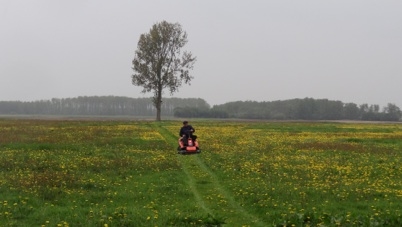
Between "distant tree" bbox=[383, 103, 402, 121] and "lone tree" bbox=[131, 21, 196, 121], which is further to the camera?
"distant tree" bbox=[383, 103, 402, 121]

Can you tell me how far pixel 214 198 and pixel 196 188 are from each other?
1909mm

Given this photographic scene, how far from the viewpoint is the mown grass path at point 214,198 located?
43.4 feet

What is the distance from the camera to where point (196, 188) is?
1775 cm

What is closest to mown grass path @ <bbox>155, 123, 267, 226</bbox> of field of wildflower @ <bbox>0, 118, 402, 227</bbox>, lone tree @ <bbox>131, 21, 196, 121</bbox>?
field of wildflower @ <bbox>0, 118, 402, 227</bbox>

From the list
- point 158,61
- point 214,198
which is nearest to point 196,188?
point 214,198

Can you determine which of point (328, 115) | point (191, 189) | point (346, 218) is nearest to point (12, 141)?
point (191, 189)

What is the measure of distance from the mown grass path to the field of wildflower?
0.03 meters

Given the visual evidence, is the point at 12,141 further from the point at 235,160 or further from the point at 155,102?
the point at 155,102

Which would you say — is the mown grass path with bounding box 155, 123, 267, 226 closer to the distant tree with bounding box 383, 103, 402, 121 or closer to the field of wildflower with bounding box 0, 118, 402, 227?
the field of wildflower with bounding box 0, 118, 402, 227

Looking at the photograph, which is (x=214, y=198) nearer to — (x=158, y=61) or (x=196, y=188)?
(x=196, y=188)

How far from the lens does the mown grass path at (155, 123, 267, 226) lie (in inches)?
521

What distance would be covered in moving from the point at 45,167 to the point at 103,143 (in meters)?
11.7

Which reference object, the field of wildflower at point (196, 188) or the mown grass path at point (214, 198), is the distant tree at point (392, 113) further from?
the mown grass path at point (214, 198)

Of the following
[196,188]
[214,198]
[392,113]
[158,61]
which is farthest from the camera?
[392,113]
